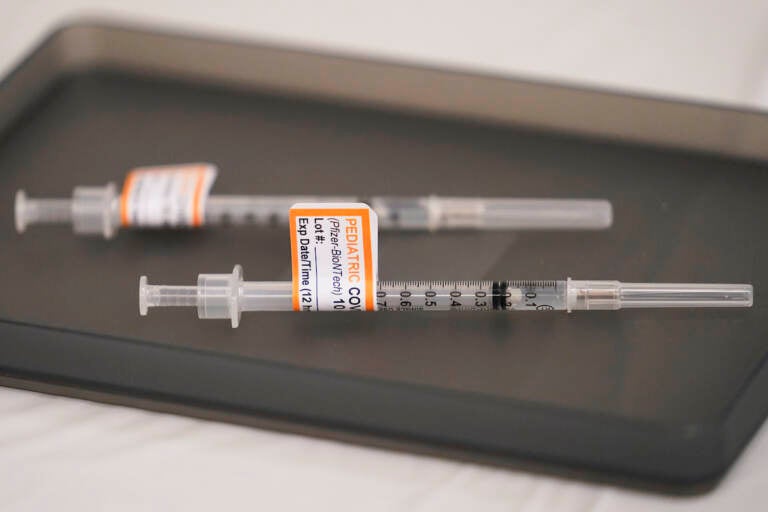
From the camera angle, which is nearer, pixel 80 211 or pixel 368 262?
pixel 368 262

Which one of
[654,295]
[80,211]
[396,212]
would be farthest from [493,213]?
[80,211]

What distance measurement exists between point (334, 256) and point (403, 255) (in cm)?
17

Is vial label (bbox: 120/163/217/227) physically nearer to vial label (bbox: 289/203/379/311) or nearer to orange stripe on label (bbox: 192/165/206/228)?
orange stripe on label (bbox: 192/165/206/228)

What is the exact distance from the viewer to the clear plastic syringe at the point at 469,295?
987mm

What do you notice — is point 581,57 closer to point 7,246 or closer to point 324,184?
point 324,184

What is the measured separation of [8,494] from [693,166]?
82 centimetres

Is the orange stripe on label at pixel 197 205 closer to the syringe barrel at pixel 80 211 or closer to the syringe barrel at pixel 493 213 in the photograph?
the syringe barrel at pixel 80 211

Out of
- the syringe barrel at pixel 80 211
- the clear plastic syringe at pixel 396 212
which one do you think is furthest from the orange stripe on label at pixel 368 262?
the syringe barrel at pixel 80 211

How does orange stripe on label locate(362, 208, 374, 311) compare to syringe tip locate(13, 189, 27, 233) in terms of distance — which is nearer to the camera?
orange stripe on label locate(362, 208, 374, 311)

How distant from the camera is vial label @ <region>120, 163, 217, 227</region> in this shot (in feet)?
3.72

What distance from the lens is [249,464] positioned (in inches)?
35.6

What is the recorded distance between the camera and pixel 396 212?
1.14 metres

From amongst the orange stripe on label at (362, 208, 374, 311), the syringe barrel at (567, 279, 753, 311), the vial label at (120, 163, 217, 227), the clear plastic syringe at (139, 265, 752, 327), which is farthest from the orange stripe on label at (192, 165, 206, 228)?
the syringe barrel at (567, 279, 753, 311)

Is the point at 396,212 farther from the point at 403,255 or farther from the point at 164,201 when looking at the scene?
the point at 164,201
